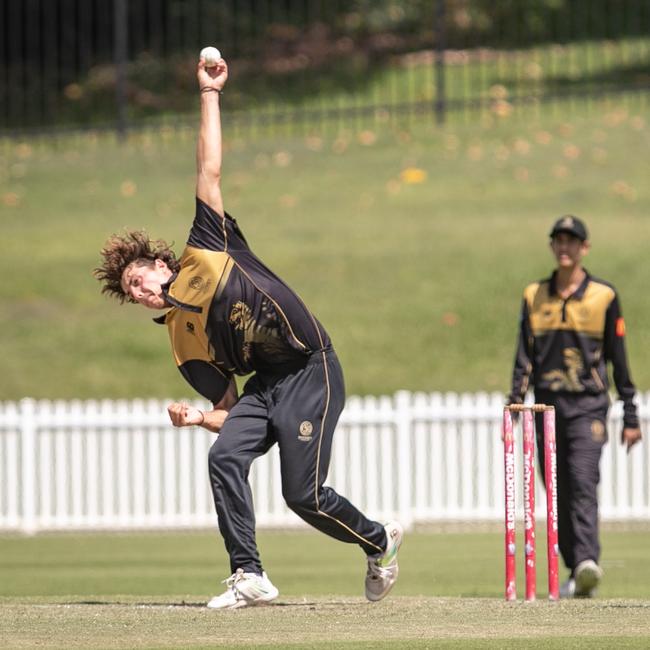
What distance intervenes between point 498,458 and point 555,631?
8107 mm

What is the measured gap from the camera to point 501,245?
1942cm

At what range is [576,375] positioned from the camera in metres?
8.46

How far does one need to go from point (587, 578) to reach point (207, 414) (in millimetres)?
2477

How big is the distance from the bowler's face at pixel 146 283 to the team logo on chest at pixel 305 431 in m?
0.77

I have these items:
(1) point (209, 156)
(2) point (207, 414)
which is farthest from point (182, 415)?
(1) point (209, 156)

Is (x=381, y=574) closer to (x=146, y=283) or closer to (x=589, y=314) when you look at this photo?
(x=146, y=283)

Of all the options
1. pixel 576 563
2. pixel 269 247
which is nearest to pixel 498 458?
pixel 576 563

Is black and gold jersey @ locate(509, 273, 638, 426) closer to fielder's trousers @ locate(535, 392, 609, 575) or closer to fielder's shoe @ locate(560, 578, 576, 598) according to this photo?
fielder's trousers @ locate(535, 392, 609, 575)

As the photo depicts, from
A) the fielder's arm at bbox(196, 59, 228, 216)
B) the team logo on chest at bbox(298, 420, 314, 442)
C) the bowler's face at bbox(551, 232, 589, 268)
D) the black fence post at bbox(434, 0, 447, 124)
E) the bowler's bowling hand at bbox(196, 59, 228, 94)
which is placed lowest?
the team logo on chest at bbox(298, 420, 314, 442)

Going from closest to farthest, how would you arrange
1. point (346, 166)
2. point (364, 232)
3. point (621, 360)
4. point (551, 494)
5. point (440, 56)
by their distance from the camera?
point (551, 494) → point (621, 360) → point (364, 232) → point (440, 56) → point (346, 166)

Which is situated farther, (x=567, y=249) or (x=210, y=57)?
(x=567, y=249)

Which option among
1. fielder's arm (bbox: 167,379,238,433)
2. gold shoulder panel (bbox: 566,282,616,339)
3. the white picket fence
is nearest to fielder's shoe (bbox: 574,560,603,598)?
gold shoulder panel (bbox: 566,282,616,339)

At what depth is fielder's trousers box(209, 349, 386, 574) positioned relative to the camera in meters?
6.62

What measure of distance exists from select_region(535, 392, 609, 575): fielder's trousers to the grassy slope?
7634 mm
